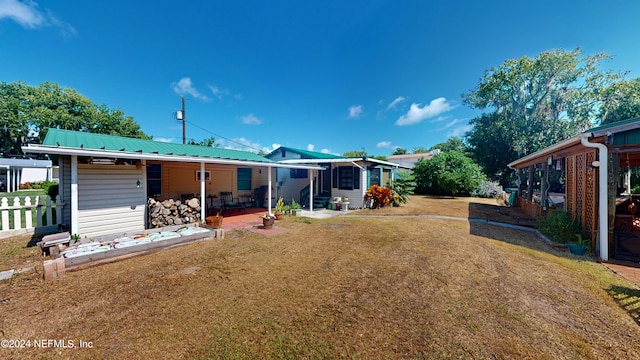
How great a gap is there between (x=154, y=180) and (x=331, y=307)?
30.2 ft

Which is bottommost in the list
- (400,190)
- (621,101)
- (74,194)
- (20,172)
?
(400,190)

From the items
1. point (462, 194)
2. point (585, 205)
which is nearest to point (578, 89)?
point (462, 194)

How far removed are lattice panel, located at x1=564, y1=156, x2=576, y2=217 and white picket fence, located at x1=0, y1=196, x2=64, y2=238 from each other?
589 inches

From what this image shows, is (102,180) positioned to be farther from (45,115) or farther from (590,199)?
(45,115)

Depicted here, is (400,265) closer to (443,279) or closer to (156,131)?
(443,279)

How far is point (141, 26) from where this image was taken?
12344 millimetres

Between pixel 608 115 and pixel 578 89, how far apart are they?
285 centimetres

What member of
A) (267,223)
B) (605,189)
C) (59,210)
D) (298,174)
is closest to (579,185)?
(605,189)

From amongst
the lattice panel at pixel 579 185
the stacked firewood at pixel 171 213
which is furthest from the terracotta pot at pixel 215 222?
the lattice panel at pixel 579 185

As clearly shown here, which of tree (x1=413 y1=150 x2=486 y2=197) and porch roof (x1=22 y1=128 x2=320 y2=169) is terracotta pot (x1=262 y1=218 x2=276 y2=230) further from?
tree (x1=413 y1=150 x2=486 y2=197)

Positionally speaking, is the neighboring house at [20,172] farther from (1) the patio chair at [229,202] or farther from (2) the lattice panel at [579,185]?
(2) the lattice panel at [579,185]

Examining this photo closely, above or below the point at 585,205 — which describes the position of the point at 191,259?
below

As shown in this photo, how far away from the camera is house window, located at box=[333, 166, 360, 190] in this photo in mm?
11820

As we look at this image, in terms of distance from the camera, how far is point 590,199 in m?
5.42
